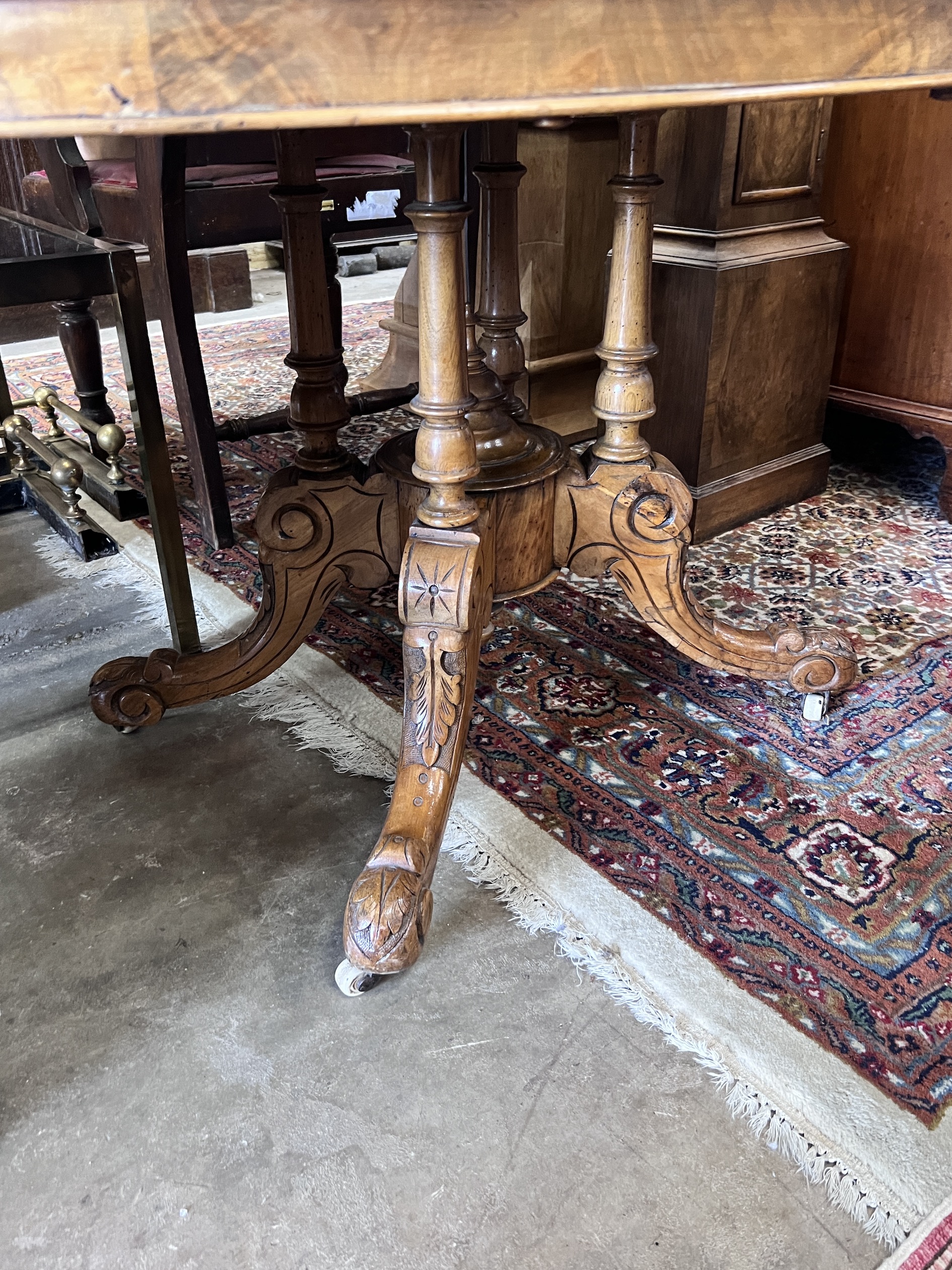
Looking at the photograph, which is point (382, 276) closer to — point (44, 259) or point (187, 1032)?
point (44, 259)

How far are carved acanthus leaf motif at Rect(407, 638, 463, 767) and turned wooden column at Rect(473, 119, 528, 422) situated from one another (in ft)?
1.36

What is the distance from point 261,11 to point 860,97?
167cm

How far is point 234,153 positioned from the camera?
1787mm

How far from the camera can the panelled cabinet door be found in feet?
4.95

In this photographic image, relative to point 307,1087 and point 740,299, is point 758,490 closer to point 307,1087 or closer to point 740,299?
point 740,299

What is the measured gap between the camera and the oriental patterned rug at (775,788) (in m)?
0.80

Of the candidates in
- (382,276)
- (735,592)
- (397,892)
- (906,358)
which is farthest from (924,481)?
(382,276)

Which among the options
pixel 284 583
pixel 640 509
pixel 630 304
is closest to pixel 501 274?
pixel 630 304

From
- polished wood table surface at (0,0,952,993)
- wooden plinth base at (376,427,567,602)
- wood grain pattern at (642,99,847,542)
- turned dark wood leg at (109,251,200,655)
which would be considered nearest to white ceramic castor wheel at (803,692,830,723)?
polished wood table surface at (0,0,952,993)

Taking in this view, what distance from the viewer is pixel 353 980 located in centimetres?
84

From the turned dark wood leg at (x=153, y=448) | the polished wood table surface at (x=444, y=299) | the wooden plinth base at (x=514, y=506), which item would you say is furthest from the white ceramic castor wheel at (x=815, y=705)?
the turned dark wood leg at (x=153, y=448)

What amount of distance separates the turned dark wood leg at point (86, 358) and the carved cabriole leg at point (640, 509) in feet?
3.55

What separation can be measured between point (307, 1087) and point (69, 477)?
1196 millimetres

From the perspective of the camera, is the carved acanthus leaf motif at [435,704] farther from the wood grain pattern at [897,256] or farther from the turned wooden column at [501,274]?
the wood grain pattern at [897,256]
